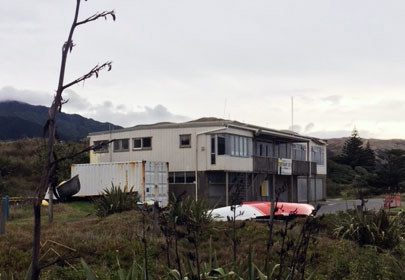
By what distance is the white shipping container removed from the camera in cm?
2706

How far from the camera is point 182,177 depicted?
30906 millimetres

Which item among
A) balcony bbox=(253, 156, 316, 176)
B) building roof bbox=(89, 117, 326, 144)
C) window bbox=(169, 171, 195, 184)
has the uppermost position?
building roof bbox=(89, 117, 326, 144)

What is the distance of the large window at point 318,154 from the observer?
148 ft

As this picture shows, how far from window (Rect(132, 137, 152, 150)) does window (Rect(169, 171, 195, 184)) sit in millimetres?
2041

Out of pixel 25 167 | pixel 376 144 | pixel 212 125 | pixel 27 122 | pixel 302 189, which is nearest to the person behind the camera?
pixel 212 125

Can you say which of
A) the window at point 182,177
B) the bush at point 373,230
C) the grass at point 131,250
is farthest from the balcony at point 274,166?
the bush at point 373,230

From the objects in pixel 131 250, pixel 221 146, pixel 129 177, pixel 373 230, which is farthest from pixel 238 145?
pixel 131 250

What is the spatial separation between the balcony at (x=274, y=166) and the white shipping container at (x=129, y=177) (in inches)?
Answer: 259

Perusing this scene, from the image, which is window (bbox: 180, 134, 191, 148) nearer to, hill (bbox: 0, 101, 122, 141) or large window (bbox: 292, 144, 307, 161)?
large window (bbox: 292, 144, 307, 161)

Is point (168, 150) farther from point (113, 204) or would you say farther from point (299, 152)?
point (299, 152)

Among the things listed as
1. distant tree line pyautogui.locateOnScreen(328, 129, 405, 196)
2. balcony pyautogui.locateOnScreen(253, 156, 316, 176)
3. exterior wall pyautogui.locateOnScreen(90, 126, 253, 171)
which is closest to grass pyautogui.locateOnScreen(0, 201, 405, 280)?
exterior wall pyautogui.locateOnScreen(90, 126, 253, 171)

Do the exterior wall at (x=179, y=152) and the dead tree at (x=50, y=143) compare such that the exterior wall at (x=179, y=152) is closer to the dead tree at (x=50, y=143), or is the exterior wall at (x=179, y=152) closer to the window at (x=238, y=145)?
the window at (x=238, y=145)

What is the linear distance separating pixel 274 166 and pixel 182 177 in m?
7.31

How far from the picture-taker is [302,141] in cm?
4094
